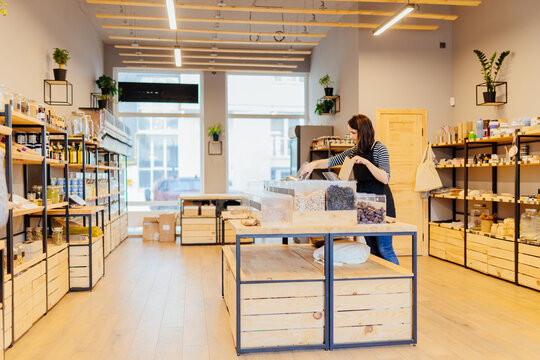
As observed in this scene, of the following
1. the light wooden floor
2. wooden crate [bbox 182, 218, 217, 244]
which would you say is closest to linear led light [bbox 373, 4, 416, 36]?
the light wooden floor

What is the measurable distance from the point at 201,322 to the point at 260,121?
7.47 m

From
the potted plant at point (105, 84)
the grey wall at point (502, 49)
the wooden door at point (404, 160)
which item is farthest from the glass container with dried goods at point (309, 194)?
the potted plant at point (105, 84)

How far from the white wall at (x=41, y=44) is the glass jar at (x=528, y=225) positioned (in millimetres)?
5574

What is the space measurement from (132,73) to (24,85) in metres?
5.48

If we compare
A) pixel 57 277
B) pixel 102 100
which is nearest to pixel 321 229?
pixel 57 277

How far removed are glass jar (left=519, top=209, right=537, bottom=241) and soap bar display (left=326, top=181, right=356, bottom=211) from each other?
9.27 feet

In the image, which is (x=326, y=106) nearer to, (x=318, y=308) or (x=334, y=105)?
(x=334, y=105)

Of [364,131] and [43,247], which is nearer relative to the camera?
[364,131]

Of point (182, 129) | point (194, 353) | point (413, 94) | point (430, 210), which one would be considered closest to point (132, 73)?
point (182, 129)

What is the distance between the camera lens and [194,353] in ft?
9.98

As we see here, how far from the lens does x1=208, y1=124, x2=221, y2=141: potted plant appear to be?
10.1m

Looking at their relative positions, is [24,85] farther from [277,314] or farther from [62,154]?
[277,314]

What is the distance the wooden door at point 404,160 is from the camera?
670 centimetres

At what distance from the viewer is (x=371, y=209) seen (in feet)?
10.5
